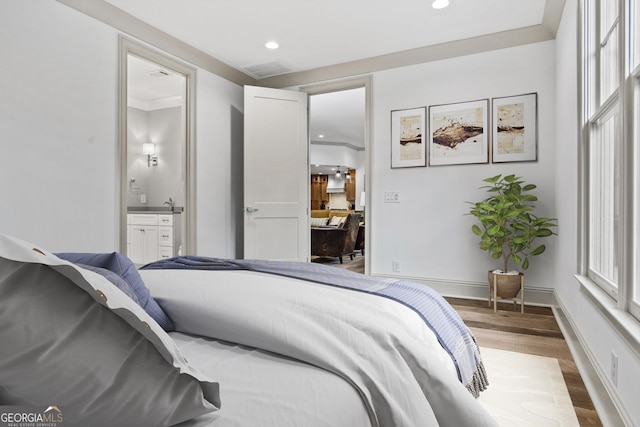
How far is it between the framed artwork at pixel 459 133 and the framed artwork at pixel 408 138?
0.09 metres

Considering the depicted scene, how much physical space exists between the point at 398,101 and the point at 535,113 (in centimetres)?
129

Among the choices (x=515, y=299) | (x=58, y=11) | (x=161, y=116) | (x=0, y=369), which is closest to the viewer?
(x=0, y=369)

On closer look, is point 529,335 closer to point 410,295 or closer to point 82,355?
point 410,295

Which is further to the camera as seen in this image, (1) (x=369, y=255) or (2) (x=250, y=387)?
(1) (x=369, y=255)

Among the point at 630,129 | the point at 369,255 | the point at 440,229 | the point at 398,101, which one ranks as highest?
the point at 398,101

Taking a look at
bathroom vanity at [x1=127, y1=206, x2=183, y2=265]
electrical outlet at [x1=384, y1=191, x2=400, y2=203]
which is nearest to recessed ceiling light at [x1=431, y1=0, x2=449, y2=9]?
electrical outlet at [x1=384, y1=191, x2=400, y2=203]

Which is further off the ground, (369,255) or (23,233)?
(23,233)

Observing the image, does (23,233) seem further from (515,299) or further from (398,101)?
(515,299)

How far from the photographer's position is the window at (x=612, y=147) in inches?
56.0

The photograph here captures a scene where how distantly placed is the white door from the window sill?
3.00 metres

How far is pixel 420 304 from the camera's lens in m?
1.44

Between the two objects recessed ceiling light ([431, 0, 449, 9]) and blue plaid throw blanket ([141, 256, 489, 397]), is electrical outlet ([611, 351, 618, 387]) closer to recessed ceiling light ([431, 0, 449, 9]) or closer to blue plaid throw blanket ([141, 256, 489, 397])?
blue plaid throw blanket ([141, 256, 489, 397])

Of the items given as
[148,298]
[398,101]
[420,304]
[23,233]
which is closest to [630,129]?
[420,304]

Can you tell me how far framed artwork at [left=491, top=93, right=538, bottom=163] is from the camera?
138 inches
